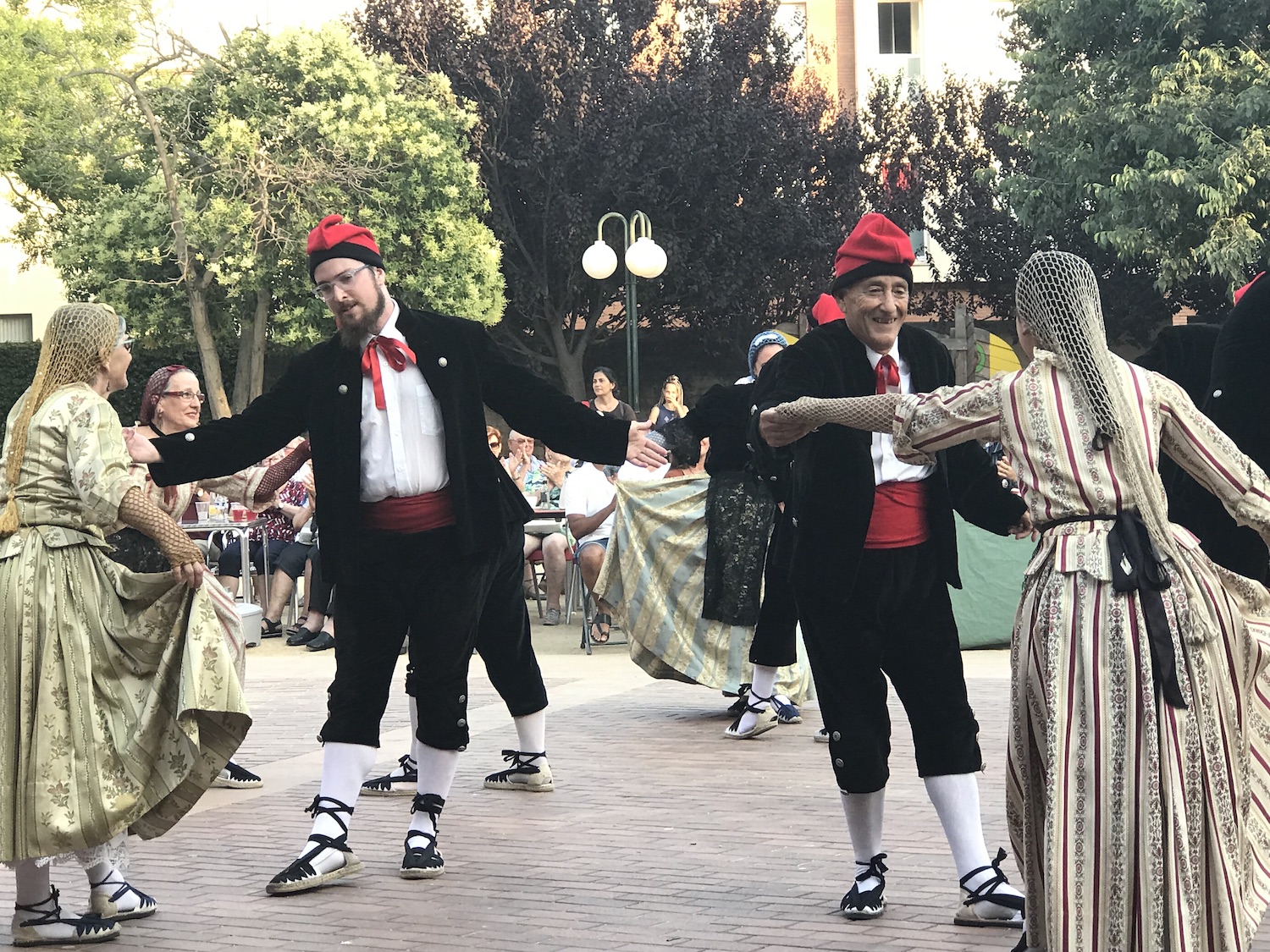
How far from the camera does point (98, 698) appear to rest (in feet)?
17.1

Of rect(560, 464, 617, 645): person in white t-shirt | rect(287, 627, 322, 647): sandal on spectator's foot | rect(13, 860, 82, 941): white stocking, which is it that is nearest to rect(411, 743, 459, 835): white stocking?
rect(13, 860, 82, 941): white stocking

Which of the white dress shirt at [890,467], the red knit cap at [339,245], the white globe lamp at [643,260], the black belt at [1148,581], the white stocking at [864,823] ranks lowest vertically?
the white stocking at [864,823]

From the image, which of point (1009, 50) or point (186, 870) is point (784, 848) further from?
point (1009, 50)

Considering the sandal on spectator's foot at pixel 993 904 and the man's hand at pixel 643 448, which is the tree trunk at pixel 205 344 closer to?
the man's hand at pixel 643 448

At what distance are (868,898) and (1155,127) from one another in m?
29.2

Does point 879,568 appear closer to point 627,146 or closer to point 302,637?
point 302,637

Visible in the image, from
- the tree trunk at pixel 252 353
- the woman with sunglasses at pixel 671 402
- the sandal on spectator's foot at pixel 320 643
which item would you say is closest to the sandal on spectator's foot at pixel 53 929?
the sandal on spectator's foot at pixel 320 643

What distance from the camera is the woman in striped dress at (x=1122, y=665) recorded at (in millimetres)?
3955

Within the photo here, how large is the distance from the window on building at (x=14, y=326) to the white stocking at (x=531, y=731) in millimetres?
39668

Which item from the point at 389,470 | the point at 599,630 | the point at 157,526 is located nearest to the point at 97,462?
the point at 157,526

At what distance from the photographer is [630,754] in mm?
8383

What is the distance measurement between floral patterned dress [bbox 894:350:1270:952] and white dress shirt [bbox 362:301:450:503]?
209 centimetres

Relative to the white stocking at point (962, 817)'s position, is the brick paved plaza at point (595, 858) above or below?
below

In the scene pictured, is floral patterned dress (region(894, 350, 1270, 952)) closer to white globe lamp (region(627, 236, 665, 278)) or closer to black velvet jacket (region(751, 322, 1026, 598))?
black velvet jacket (region(751, 322, 1026, 598))
